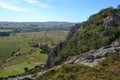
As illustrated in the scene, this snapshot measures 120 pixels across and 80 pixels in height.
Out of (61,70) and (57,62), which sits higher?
(61,70)

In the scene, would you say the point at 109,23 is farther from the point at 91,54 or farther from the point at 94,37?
the point at 91,54

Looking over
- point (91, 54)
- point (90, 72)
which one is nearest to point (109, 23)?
point (91, 54)

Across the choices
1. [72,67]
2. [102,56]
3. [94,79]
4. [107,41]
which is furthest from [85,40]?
[94,79]

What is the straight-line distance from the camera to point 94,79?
52.7 m

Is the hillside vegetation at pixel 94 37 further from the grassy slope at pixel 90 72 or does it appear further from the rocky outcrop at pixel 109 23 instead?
the grassy slope at pixel 90 72

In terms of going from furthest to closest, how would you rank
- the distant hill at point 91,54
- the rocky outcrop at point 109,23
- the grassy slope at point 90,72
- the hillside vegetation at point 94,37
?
the rocky outcrop at point 109,23 < the hillside vegetation at point 94,37 < the distant hill at point 91,54 < the grassy slope at point 90,72

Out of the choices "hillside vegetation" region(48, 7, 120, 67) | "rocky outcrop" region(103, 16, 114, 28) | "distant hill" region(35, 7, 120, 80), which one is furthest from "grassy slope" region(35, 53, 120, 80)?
"rocky outcrop" region(103, 16, 114, 28)

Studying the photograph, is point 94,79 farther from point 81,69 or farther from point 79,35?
point 79,35

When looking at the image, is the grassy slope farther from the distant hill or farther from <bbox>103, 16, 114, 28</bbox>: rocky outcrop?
<bbox>103, 16, 114, 28</bbox>: rocky outcrop

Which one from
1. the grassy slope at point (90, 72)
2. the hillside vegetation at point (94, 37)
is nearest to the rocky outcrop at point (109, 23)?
the hillside vegetation at point (94, 37)

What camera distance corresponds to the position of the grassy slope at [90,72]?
2135 inches

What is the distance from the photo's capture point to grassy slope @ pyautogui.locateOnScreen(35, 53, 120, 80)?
54228 mm

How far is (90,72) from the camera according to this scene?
5797 cm

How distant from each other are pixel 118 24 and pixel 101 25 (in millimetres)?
10218
